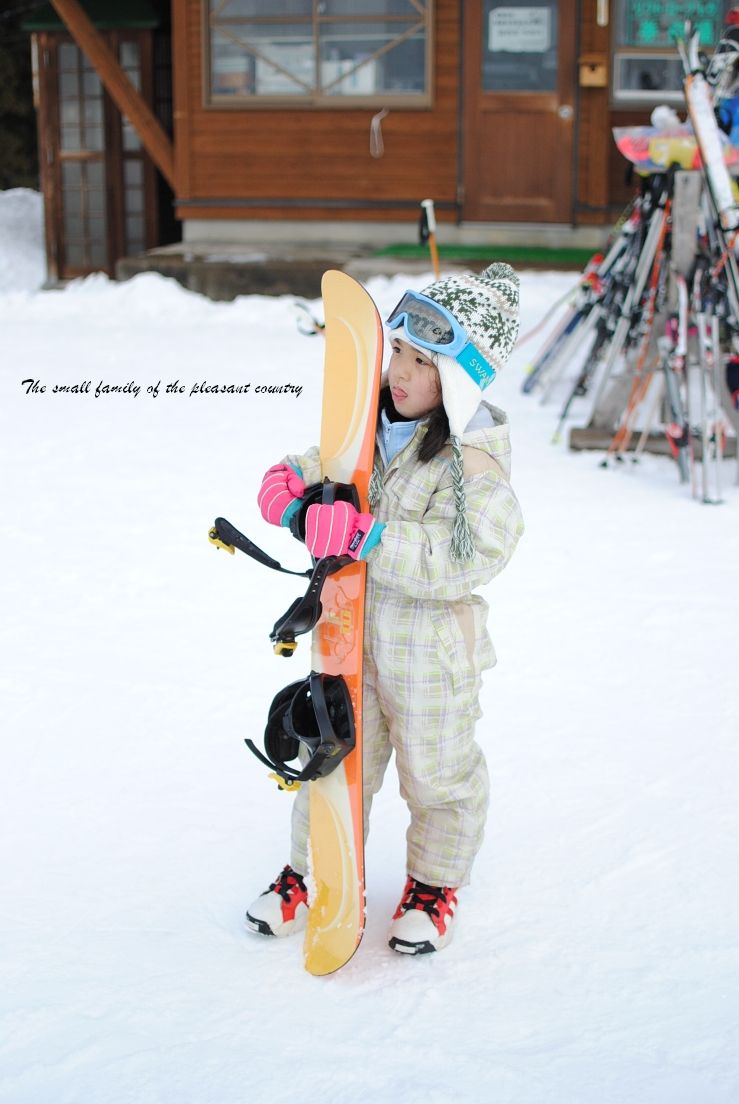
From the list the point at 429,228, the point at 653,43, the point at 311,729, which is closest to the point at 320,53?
the point at 653,43

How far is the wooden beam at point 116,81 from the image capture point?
927cm

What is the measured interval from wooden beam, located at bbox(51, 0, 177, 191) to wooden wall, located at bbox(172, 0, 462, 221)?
0.18 m

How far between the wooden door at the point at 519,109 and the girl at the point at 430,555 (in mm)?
7542

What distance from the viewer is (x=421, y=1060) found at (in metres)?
1.77

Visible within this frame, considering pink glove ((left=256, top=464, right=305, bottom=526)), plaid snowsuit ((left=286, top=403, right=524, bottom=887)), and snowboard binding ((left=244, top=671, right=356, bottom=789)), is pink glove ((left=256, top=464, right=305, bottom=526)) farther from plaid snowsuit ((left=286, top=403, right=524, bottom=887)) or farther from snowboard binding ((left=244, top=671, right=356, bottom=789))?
snowboard binding ((left=244, top=671, right=356, bottom=789))

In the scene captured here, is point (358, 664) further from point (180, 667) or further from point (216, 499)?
point (216, 499)

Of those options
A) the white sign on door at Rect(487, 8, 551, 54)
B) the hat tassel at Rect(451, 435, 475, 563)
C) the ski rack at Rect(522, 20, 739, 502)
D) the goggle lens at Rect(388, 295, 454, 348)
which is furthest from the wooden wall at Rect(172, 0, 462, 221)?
the hat tassel at Rect(451, 435, 475, 563)

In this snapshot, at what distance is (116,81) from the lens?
9.41m

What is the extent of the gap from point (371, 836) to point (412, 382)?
0.98 metres

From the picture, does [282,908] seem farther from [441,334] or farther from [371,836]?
[441,334]

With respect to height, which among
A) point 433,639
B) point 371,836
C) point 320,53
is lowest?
point 371,836

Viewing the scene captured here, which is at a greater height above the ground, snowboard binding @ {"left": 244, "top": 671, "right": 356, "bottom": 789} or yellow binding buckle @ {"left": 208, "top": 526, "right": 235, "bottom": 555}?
yellow binding buckle @ {"left": 208, "top": 526, "right": 235, "bottom": 555}

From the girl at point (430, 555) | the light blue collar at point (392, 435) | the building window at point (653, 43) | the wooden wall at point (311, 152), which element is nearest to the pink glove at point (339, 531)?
the girl at point (430, 555)

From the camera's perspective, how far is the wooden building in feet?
29.6
